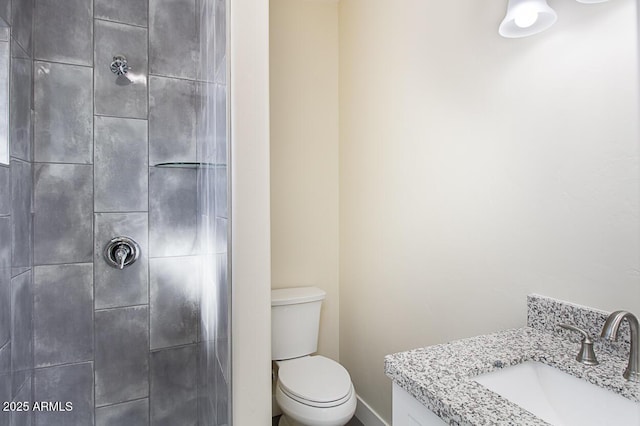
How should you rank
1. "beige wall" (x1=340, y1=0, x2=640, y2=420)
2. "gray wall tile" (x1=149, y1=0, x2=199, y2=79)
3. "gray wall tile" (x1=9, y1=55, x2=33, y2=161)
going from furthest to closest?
"gray wall tile" (x1=149, y1=0, x2=199, y2=79)
"gray wall tile" (x1=9, y1=55, x2=33, y2=161)
"beige wall" (x1=340, y1=0, x2=640, y2=420)

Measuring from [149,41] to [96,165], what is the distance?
698 millimetres

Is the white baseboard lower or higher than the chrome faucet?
lower

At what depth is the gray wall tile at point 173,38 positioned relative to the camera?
188 centimetres

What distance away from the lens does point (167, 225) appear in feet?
6.29

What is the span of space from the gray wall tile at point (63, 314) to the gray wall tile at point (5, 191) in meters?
0.30

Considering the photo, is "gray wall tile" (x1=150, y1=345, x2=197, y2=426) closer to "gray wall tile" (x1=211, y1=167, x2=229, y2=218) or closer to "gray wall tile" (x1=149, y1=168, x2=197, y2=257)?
"gray wall tile" (x1=149, y1=168, x2=197, y2=257)

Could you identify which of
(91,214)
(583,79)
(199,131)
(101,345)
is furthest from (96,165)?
(583,79)

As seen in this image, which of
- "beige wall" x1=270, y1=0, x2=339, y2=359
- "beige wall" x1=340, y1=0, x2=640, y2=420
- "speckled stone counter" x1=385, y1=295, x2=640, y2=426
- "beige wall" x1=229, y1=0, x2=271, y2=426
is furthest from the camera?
"beige wall" x1=270, y1=0, x2=339, y2=359

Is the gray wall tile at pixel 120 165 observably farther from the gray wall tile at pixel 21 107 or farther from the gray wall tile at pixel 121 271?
the gray wall tile at pixel 21 107

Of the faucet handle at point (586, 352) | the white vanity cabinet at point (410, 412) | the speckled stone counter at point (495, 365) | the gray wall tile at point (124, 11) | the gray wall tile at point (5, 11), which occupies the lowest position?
the white vanity cabinet at point (410, 412)

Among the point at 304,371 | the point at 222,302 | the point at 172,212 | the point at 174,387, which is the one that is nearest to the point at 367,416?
the point at 304,371

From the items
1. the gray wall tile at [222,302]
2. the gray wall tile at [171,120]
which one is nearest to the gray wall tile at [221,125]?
the gray wall tile at [222,302]

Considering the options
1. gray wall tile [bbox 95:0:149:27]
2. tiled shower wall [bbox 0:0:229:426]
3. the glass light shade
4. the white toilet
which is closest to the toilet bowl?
the white toilet

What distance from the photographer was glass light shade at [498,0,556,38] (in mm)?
1064
